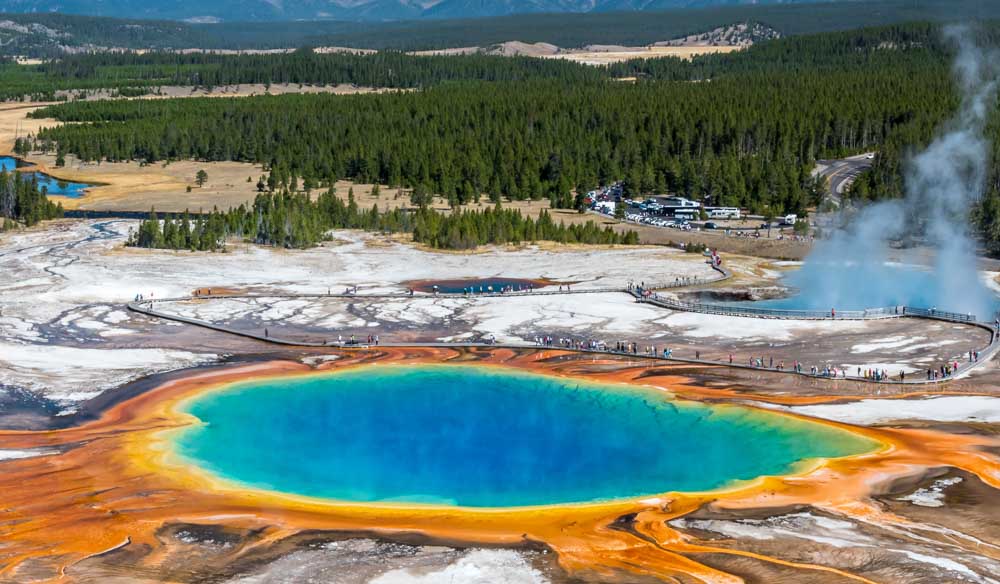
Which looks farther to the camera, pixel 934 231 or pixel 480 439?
pixel 934 231

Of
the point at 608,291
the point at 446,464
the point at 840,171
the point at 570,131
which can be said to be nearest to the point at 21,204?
the point at 608,291

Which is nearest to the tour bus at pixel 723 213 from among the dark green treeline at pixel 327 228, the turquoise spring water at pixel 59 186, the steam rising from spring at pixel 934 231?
the steam rising from spring at pixel 934 231

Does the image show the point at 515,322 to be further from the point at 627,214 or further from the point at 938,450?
the point at 627,214

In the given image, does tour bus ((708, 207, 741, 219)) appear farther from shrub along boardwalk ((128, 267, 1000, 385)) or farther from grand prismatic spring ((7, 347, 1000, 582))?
grand prismatic spring ((7, 347, 1000, 582))

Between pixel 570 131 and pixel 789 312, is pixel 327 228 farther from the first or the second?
pixel 570 131

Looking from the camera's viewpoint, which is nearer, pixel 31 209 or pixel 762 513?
pixel 762 513

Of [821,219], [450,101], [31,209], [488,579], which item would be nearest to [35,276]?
[31,209]
